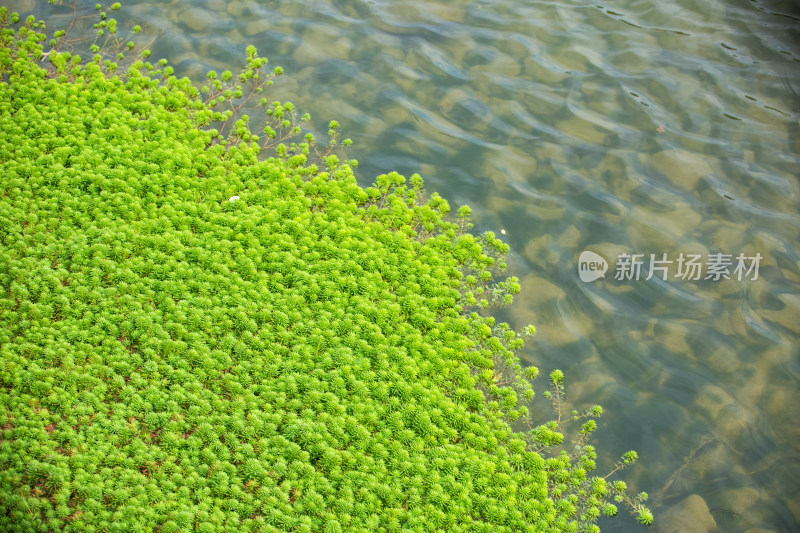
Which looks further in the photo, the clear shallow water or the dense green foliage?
the clear shallow water

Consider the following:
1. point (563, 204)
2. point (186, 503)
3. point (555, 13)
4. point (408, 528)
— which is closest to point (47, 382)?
point (186, 503)

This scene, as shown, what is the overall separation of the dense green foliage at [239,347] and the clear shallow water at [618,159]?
62 centimetres

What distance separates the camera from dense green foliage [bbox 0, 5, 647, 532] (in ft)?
14.3

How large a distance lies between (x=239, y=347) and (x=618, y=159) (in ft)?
16.6

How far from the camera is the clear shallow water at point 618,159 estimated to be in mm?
5418

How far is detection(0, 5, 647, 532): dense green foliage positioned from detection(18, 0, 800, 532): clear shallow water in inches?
24.3

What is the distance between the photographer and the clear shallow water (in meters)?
5.42

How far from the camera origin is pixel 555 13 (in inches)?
348

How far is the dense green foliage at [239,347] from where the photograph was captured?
14.3ft

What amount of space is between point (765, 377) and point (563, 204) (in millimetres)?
2713

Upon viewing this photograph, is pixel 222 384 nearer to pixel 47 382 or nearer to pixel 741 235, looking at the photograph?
pixel 47 382

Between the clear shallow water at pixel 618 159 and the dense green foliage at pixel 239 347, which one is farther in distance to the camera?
the clear shallow water at pixel 618 159

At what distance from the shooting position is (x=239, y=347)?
501 cm

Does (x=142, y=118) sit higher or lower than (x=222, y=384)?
higher
